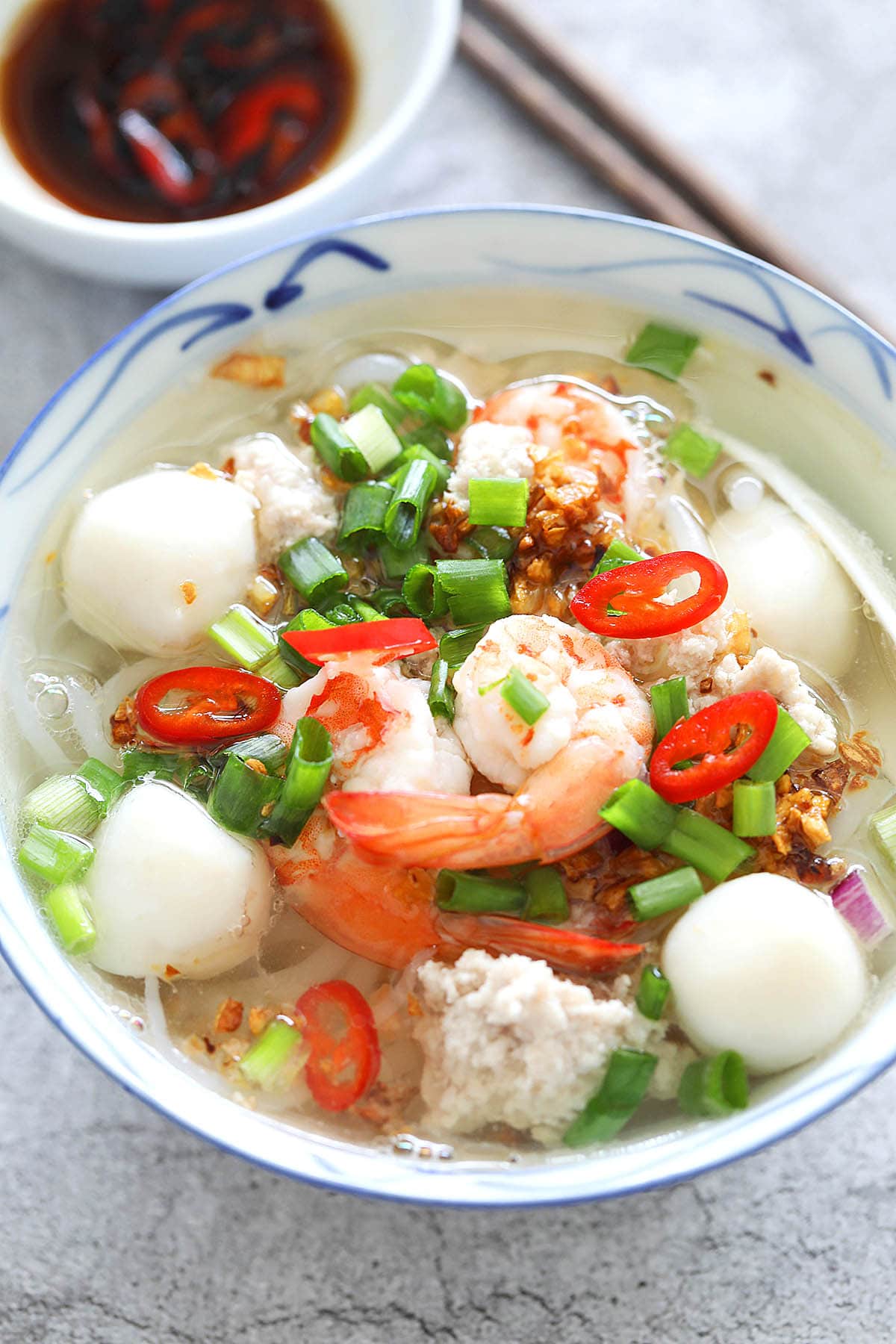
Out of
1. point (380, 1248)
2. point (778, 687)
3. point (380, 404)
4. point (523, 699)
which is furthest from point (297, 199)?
point (380, 1248)

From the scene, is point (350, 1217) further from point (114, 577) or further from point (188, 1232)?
point (114, 577)

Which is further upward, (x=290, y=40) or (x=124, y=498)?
(x=290, y=40)

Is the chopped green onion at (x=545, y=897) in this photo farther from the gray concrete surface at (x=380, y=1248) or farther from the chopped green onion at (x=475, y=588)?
the gray concrete surface at (x=380, y=1248)

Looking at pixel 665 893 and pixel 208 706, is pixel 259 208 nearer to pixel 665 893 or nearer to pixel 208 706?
pixel 208 706

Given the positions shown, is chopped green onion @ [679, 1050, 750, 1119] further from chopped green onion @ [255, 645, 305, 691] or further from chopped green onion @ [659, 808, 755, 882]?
chopped green onion @ [255, 645, 305, 691]

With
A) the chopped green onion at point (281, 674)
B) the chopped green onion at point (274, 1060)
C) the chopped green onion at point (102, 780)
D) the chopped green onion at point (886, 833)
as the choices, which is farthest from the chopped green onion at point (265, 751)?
the chopped green onion at point (886, 833)

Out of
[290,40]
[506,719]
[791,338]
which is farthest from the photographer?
[290,40]

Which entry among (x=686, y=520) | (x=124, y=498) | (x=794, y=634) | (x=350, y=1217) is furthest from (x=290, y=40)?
(x=350, y=1217)
